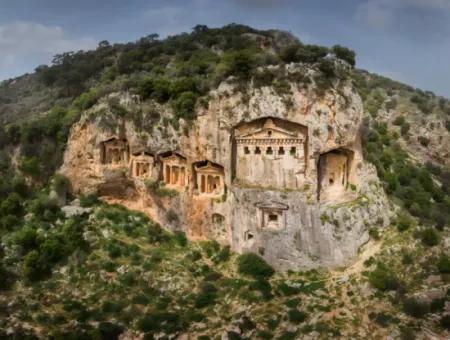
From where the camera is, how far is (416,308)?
2722cm

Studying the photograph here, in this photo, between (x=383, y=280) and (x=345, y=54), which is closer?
(x=383, y=280)

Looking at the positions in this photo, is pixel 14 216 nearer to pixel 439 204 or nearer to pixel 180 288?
pixel 180 288

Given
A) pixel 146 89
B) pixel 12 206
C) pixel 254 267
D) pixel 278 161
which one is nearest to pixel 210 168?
pixel 278 161

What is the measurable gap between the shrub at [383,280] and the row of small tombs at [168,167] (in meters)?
12.0

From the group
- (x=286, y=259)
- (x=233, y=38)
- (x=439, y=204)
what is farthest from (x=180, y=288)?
(x=233, y=38)

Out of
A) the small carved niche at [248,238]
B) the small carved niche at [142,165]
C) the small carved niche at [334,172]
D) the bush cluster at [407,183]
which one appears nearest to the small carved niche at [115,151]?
the small carved niche at [142,165]

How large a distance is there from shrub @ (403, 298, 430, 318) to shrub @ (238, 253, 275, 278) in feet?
28.7

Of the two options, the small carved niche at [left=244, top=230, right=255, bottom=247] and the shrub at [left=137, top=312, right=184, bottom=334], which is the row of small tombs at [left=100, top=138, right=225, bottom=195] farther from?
the shrub at [left=137, top=312, right=184, bottom=334]

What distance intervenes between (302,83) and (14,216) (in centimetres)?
2436

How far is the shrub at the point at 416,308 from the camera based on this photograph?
Answer: 2717 cm

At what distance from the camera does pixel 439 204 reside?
4169 cm

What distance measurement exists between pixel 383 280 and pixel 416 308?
8.22 ft

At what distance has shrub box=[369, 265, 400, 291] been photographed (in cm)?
2886

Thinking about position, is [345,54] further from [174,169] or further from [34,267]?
[34,267]
